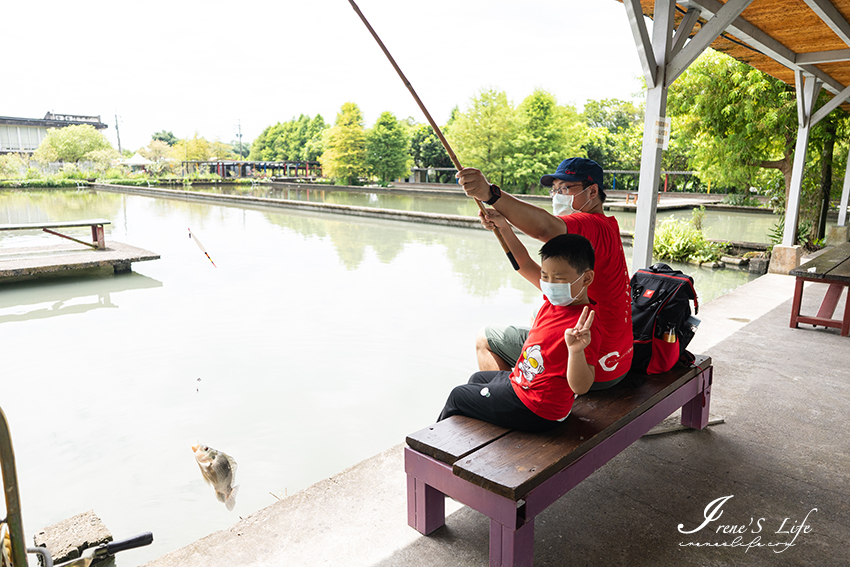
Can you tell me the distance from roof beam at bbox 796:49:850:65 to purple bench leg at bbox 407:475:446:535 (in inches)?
250

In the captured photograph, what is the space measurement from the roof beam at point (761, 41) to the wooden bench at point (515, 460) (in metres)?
3.01

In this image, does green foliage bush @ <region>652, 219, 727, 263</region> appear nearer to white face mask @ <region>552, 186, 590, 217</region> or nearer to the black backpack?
the black backpack

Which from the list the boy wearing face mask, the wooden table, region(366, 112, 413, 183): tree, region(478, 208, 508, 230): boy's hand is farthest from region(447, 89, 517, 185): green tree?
the boy wearing face mask

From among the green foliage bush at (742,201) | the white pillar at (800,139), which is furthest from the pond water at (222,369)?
the green foliage bush at (742,201)

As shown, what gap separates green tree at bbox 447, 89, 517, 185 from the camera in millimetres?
29750

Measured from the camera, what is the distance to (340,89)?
128 m

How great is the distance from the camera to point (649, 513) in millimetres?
2057

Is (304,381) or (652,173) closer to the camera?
(652,173)

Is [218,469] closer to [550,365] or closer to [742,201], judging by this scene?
[550,365]

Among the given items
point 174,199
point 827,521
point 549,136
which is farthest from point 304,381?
point 549,136

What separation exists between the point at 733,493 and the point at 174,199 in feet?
87.9

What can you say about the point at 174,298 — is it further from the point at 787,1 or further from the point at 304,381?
the point at 787,1

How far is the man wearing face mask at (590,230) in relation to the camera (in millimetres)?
1823

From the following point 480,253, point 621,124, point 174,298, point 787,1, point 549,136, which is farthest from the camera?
point 621,124
